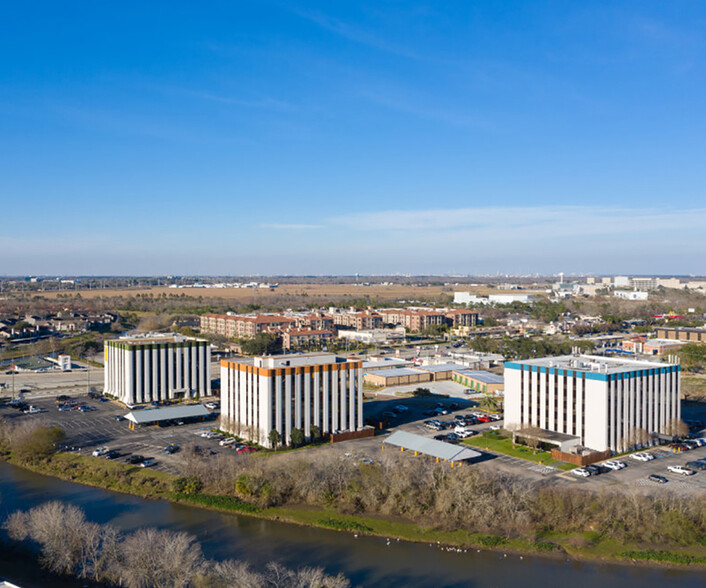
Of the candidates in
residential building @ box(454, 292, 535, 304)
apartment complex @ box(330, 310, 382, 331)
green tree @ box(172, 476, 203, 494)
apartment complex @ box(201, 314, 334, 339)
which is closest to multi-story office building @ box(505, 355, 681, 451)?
green tree @ box(172, 476, 203, 494)

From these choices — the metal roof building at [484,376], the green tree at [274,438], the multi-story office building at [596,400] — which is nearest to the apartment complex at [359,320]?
the metal roof building at [484,376]

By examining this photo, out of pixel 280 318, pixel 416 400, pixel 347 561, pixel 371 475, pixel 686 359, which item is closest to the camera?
pixel 347 561

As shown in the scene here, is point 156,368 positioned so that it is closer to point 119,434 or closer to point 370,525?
point 119,434

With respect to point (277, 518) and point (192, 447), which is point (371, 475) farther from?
point (192, 447)

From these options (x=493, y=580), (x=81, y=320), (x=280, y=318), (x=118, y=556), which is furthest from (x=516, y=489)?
(x=81, y=320)

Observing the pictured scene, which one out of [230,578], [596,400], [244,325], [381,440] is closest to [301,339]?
[244,325]

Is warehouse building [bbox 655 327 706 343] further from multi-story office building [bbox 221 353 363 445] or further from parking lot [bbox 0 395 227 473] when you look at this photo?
parking lot [bbox 0 395 227 473]
